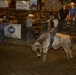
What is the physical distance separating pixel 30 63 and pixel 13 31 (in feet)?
18.0

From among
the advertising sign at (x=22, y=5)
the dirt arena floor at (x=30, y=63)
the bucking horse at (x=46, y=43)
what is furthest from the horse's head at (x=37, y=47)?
the advertising sign at (x=22, y=5)

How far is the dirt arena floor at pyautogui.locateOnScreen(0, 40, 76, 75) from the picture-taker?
11828 millimetres

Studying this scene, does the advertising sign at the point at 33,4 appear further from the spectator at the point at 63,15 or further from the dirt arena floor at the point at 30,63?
the dirt arena floor at the point at 30,63

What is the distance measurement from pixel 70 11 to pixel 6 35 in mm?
4273

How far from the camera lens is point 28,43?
17.9m

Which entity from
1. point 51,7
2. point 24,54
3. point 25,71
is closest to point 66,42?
point 24,54

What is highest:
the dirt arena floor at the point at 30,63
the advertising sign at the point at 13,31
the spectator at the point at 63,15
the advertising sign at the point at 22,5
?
the advertising sign at the point at 22,5

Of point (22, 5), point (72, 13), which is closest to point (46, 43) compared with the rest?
point (72, 13)

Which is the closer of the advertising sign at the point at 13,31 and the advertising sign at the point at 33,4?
the advertising sign at the point at 33,4

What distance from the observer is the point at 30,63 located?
43.9 ft

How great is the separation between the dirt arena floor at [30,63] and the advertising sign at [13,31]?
1284 mm

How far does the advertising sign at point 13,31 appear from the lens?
723 inches

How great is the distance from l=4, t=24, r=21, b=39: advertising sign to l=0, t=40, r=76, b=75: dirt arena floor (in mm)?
1284

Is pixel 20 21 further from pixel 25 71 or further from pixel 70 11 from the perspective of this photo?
pixel 25 71
